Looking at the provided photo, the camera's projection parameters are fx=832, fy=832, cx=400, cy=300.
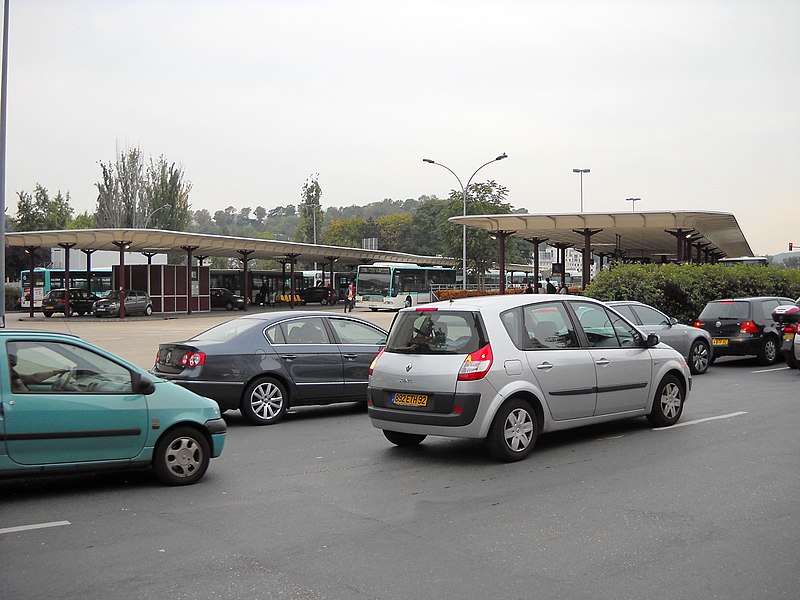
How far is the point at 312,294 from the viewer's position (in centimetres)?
7038

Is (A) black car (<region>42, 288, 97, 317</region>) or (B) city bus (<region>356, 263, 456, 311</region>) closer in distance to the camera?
(A) black car (<region>42, 288, 97, 317</region>)

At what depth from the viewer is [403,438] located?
31.0 ft

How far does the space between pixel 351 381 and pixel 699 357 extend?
889cm

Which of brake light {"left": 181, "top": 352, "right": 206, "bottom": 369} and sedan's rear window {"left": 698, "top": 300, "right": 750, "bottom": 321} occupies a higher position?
sedan's rear window {"left": 698, "top": 300, "right": 750, "bottom": 321}

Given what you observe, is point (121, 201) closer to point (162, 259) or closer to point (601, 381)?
point (162, 259)

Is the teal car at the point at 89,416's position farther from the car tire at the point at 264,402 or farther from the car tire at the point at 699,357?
the car tire at the point at 699,357

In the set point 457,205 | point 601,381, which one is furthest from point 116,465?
point 457,205

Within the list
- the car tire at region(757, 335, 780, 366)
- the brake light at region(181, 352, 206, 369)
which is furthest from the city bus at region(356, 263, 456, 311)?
the brake light at region(181, 352, 206, 369)

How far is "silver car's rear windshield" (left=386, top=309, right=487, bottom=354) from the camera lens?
337 inches

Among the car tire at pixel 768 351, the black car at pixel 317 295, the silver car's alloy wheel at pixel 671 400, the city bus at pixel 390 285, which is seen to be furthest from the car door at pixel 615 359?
the black car at pixel 317 295

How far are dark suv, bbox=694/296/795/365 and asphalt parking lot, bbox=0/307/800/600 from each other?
9150 millimetres

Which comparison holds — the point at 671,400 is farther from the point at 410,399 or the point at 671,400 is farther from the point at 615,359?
the point at 410,399

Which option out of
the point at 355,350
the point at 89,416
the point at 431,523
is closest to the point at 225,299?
the point at 355,350

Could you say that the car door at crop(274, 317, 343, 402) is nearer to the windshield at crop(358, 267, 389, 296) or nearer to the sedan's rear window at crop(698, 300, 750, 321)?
the sedan's rear window at crop(698, 300, 750, 321)
